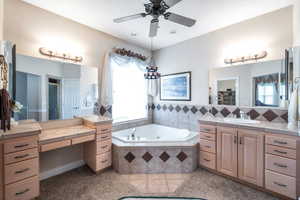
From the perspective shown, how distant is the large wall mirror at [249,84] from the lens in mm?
2334

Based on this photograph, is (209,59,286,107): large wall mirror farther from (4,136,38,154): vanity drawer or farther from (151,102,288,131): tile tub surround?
(4,136,38,154): vanity drawer

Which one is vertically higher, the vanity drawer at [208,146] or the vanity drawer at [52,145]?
the vanity drawer at [52,145]

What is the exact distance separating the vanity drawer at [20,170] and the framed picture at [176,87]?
10.0 ft

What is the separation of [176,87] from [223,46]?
55.4 inches

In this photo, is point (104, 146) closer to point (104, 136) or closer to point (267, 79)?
point (104, 136)

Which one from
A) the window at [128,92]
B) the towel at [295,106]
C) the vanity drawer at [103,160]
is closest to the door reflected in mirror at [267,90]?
the towel at [295,106]

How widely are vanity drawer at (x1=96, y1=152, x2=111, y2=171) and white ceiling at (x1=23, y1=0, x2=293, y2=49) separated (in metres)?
2.43

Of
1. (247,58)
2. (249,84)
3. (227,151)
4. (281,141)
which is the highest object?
(247,58)

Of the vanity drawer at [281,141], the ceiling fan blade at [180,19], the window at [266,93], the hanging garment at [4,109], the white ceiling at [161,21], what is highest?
the white ceiling at [161,21]

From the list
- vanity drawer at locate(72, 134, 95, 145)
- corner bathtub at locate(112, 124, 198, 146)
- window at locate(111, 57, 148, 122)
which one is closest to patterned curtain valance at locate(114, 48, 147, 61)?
window at locate(111, 57, 148, 122)

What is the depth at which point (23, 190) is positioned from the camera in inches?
65.9

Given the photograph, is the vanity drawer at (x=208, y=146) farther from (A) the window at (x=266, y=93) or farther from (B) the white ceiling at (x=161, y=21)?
(B) the white ceiling at (x=161, y=21)

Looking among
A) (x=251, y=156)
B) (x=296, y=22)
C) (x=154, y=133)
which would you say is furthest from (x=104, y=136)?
(x=296, y=22)

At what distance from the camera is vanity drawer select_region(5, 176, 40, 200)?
1589 mm
